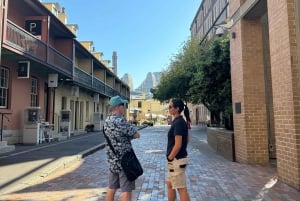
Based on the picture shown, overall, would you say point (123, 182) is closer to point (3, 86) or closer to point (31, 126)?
point (3, 86)

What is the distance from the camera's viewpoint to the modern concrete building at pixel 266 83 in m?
6.08

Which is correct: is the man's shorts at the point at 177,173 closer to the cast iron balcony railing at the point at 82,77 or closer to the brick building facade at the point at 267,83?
the brick building facade at the point at 267,83

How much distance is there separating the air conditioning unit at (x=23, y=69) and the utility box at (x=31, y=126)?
6.82ft

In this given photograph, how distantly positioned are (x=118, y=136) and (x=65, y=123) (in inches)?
624

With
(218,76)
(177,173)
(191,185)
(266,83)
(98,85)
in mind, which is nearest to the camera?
(177,173)

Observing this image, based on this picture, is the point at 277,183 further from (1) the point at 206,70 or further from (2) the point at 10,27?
(2) the point at 10,27

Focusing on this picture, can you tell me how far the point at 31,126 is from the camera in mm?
14602

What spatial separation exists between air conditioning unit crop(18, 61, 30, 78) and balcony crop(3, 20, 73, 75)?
0.49 m

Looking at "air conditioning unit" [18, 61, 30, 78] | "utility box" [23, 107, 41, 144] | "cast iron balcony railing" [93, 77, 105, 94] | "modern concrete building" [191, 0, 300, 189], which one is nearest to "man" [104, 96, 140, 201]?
"modern concrete building" [191, 0, 300, 189]

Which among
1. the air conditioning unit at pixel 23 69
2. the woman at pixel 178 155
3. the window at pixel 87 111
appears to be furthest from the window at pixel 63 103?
the woman at pixel 178 155

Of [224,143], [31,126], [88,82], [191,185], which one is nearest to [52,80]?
[31,126]

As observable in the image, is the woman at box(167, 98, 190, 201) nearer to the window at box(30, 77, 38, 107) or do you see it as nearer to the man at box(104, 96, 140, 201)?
the man at box(104, 96, 140, 201)

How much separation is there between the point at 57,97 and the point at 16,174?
13.0 meters

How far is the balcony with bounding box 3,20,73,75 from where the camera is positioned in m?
11.7
